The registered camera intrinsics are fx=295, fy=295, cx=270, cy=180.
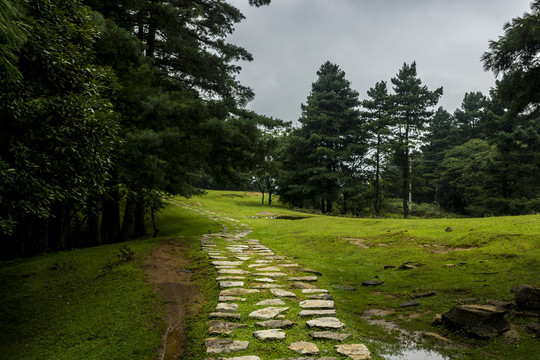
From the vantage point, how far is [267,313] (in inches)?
156

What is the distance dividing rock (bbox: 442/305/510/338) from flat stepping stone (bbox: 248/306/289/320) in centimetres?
208

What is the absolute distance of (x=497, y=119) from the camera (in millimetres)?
24969

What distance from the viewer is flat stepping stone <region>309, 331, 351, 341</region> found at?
330 cm

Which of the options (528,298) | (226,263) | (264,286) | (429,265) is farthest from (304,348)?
(429,265)

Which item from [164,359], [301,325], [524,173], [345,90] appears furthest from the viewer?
[345,90]

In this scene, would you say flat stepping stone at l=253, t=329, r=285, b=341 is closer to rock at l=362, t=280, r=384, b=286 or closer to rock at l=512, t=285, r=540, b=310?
rock at l=362, t=280, r=384, b=286

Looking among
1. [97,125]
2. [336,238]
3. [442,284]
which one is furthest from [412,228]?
[97,125]

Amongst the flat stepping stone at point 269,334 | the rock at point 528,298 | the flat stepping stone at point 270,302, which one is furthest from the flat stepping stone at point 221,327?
the rock at point 528,298

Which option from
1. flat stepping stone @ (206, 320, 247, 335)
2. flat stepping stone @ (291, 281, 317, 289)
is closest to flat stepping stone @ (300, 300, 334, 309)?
flat stepping stone @ (291, 281, 317, 289)

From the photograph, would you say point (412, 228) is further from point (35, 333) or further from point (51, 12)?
point (51, 12)

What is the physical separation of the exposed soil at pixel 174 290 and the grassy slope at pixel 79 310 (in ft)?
0.47

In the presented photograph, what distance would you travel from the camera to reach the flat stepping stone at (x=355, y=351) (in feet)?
9.55

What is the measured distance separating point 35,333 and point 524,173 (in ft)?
99.3

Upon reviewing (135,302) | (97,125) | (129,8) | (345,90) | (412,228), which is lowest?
(135,302)
